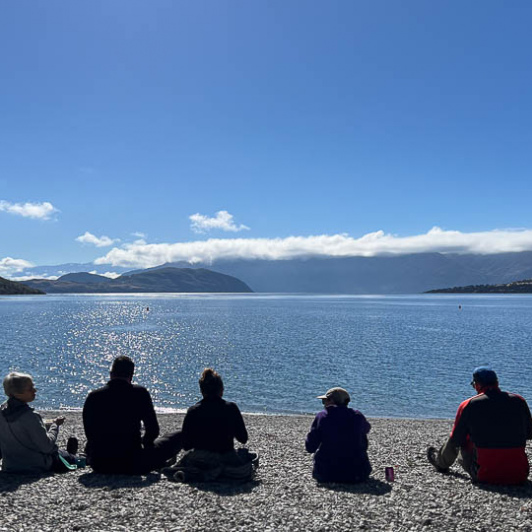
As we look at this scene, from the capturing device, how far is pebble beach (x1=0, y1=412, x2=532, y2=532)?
9.08 m

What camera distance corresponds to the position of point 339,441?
1138 centimetres

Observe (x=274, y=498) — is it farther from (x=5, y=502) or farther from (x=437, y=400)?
(x=437, y=400)

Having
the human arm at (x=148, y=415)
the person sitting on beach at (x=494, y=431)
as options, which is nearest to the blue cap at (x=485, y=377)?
the person sitting on beach at (x=494, y=431)

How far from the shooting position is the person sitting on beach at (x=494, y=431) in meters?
10.9

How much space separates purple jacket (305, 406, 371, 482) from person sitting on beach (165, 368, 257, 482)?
5.43 feet

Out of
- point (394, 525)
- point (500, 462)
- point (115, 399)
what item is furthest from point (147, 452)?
point (500, 462)

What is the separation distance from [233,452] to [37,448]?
4.71m

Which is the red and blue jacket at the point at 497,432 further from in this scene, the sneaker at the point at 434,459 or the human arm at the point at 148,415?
the human arm at the point at 148,415

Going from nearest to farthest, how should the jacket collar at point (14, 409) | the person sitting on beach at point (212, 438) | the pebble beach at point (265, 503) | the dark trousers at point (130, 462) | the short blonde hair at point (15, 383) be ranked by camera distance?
the pebble beach at point (265, 503), the short blonde hair at point (15, 383), the jacket collar at point (14, 409), the person sitting on beach at point (212, 438), the dark trousers at point (130, 462)

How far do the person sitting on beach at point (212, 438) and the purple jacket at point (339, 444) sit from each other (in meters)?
1.66

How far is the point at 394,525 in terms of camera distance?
911 cm

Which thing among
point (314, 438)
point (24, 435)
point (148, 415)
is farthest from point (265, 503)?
point (24, 435)

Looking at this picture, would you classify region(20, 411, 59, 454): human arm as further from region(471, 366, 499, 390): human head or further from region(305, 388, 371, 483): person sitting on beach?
region(471, 366, 499, 390): human head

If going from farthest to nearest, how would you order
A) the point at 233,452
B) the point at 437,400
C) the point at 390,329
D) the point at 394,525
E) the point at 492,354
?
the point at 390,329
the point at 492,354
the point at 437,400
the point at 233,452
the point at 394,525
